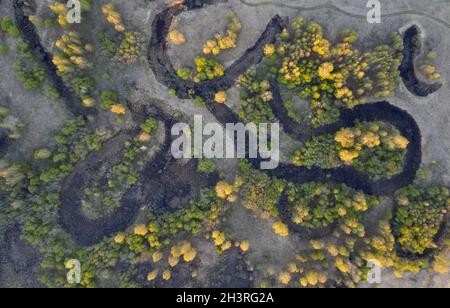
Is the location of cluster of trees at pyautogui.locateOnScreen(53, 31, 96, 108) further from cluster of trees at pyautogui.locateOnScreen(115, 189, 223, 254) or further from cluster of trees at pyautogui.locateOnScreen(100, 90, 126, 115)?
cluster of trees at pyautogui.locateOnScreen(115, 189, 223, 254)

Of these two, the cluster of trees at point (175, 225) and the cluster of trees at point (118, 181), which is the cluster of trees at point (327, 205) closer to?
the cluster of trees at point (175, 225)

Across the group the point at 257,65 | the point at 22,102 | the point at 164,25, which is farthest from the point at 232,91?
the point at 22,102

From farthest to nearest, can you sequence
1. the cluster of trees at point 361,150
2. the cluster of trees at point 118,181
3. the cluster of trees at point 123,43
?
1. the cluster of trees at point 118,181
2. the cluster of trees at point 123,43
3. the cluster of trees at point 361,150

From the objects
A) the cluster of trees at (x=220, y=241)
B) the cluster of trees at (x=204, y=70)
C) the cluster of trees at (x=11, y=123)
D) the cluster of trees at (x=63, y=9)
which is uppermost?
the cluster of trees at (x=63, y=9)

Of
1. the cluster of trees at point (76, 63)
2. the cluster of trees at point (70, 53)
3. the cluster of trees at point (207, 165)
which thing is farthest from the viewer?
the cluster of trees at point (207, 165)

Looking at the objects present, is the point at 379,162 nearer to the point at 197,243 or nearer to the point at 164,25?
the point at 197,243

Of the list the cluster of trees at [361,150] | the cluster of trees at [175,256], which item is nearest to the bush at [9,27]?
the cluster of trees at [175,256]
